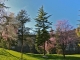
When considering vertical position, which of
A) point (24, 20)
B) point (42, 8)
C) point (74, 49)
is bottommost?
point (74, 49)

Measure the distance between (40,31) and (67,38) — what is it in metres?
7.34

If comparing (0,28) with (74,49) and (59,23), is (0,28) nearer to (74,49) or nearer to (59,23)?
(59,23)

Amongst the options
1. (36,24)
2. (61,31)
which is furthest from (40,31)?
(61,31)

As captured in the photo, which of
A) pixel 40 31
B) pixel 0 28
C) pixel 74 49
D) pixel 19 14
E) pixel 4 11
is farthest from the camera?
pixel 74 49

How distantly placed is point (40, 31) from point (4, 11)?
87.1ft

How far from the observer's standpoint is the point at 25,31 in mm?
44406

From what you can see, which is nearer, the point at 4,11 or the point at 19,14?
the point at 4,11

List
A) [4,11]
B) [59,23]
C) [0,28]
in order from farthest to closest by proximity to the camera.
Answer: [59,23] → [0,28] → [4,11]

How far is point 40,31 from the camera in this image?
52.2m

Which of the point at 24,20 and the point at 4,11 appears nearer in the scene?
the point at 4,11

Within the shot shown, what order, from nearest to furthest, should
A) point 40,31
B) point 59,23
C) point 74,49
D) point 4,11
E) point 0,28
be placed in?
point 4,11 → point 0,28 → point 40,31 → point 59,23 → point 74,49

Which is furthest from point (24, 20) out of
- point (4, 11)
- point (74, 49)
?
point (74, 49)

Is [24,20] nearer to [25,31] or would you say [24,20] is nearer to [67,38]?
[25,31]

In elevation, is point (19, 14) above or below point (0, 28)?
above
